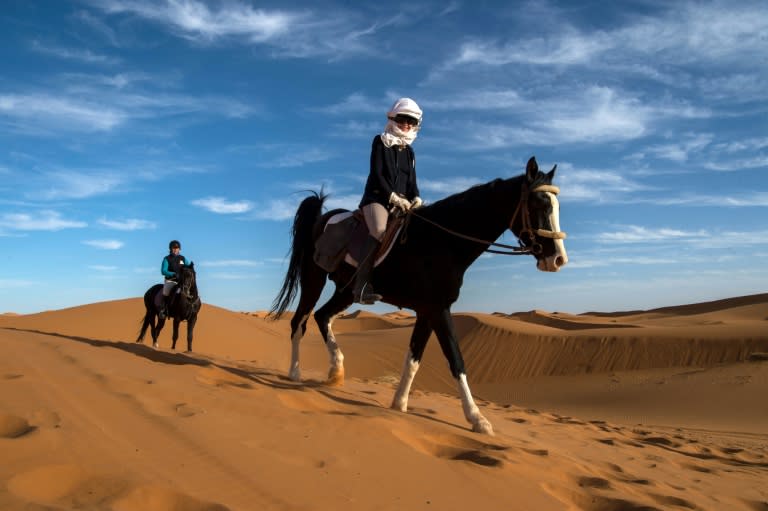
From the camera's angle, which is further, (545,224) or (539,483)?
(545,224)

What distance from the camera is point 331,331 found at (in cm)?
695

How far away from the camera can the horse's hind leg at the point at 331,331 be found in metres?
6.81

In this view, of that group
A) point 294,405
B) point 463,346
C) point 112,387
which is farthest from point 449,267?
point 463,346

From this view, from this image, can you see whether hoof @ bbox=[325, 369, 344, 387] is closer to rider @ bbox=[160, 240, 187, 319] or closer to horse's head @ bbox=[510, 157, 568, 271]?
horse's head @ bbox=[510, 157, 568, 271]

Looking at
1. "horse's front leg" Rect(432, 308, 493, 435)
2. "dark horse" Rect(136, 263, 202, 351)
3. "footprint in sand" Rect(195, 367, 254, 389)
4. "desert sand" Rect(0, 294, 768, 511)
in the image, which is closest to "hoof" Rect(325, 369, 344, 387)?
"desert sand" Rect(0, 294, 768, 511)

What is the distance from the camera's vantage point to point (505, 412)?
28.6 feet

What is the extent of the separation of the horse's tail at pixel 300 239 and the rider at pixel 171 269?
696 centimetres

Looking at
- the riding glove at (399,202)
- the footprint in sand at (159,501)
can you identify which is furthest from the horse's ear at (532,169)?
the footprint in sand at (159,501)

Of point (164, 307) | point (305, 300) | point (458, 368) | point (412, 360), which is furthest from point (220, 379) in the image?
point (164, 307)

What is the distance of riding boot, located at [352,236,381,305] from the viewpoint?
234 inches

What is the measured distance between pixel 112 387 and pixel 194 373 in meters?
1.31

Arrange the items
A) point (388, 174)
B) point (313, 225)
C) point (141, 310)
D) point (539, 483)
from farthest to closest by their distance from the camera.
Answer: point (141, 310), point (313, 225), point (388, 174), point (539, 483)

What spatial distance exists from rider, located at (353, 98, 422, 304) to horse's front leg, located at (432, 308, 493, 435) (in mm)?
779

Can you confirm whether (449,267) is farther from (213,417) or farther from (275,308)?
(275,308)
